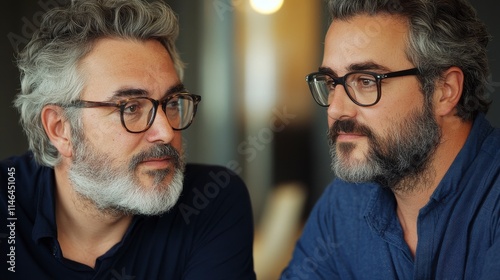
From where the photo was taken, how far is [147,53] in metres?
2.07

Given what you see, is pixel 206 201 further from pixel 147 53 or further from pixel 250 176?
pixel 250 176

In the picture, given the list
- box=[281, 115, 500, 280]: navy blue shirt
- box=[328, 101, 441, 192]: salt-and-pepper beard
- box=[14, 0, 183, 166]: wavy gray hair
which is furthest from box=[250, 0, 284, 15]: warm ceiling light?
box=[328, 101, 441, 192]: salt-and-pepper beard

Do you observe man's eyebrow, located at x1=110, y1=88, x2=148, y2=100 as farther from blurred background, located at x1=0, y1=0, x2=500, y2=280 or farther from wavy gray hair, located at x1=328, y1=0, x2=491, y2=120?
blurred background, located at x1=0, y1=0, x2=500, y2=280

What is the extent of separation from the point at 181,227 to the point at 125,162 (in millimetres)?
304

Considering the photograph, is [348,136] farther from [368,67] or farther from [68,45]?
[68,45]

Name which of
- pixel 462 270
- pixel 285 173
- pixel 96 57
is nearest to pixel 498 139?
pixel 462 270

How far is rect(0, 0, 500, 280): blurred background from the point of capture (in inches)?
182

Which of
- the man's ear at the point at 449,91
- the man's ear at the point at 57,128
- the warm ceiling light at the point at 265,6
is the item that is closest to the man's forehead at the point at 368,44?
the man's ear at the point at 449,91

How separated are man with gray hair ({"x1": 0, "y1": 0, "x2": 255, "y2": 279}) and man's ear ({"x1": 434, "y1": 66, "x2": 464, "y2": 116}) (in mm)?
747

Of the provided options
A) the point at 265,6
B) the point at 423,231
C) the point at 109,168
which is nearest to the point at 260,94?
the point at 265,6

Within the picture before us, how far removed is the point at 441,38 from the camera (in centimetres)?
198

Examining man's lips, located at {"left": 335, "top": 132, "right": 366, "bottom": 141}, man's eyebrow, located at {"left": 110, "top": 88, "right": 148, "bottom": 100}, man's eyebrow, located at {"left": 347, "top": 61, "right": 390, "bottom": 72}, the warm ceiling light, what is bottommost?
man's lips, located at {"left": 335, "top": 132, "right": 366, "bottom": 141}

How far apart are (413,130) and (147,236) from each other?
890 mm

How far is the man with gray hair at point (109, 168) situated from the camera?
6.47 ft
